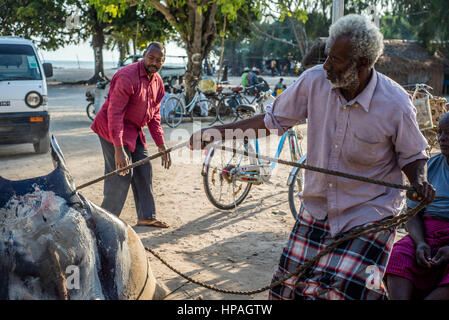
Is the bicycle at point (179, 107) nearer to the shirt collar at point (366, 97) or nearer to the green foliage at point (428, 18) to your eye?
the shirt collar at point (366, 97)

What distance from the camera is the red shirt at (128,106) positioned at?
417cm

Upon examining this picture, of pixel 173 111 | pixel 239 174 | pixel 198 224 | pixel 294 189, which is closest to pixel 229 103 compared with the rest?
pixel 173 111

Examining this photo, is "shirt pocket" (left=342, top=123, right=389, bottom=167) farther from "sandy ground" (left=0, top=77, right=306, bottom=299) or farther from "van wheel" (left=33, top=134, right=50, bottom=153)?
"van wheel" (left=33, top=134, right=50, bottom=153)

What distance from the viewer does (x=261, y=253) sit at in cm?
431

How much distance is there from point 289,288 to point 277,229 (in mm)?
2669

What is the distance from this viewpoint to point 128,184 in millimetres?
4551

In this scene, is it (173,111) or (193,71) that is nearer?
(173,111)

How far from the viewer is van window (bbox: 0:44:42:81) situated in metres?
8.25

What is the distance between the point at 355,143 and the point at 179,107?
10.8 metres

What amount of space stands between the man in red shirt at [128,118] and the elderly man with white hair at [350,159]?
7.21 feet

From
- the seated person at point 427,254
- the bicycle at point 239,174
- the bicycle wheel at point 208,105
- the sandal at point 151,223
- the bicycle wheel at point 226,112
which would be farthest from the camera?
the bicycle wheel at point 226,112

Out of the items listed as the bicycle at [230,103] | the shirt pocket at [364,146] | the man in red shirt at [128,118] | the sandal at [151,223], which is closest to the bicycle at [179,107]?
the bicycle at [230,103]

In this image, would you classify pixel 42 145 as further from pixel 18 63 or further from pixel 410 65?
pixel 410 65

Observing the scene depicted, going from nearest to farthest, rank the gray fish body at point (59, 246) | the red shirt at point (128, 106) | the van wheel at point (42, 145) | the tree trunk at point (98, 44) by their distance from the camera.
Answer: the gray fish body at point (59, 246), the red shirt at point (128, 106), the van wheel at point (42, 145), the tree trunk at point (98, 44)
